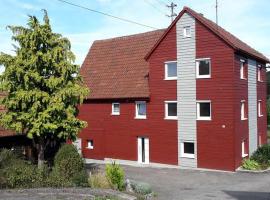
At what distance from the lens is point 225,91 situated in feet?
84.6

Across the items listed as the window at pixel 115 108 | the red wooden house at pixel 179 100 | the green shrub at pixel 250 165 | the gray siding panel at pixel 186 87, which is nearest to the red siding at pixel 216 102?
the red wooden house at pixel 179 100

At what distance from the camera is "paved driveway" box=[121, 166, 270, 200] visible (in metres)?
18.7

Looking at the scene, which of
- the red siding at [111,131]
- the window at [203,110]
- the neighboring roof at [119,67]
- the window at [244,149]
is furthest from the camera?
the neighboring roof at [119,67]

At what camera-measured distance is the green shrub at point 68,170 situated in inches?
703

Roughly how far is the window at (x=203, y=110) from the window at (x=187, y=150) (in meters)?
2.04

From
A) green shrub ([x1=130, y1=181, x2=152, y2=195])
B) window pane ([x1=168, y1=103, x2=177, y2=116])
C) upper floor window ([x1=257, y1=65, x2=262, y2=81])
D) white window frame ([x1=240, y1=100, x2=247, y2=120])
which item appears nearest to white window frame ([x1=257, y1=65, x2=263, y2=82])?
upper floor window ([x1=257, y1=65, x2=262, y2=81])

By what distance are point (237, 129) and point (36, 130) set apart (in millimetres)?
13355

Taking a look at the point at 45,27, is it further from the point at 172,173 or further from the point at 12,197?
the point at 172,173

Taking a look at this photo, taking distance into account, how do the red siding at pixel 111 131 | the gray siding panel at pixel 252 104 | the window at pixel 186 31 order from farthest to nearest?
1. the red siding at pixel 111 131
2. the gray siding panel at pixel 252 104
3. the window at pixel 186 31

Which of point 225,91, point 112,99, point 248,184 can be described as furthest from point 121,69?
point 248,184

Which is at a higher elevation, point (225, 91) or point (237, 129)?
point (225, 91)

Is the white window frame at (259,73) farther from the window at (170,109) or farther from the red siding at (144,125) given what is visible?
the window at (170,109)

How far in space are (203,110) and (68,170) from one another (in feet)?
38.0

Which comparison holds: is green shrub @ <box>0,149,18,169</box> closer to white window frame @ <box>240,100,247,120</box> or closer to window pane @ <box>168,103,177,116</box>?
window pane @ <box>168,103,177,116</box>
